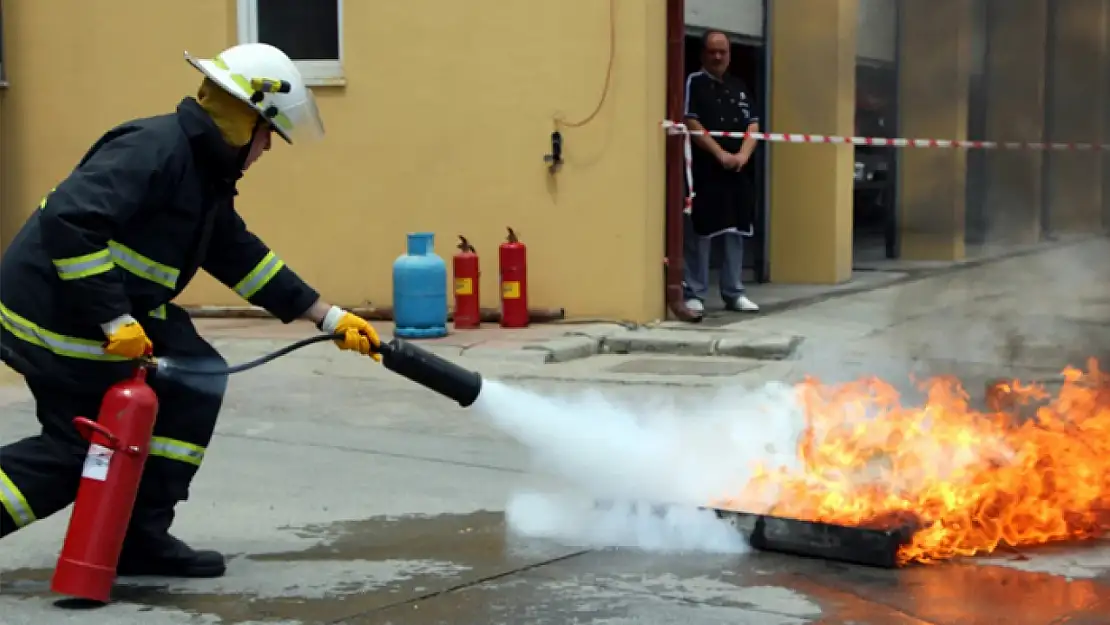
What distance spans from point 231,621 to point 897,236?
12.0 ft

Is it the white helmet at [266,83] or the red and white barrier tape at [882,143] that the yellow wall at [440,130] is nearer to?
the red and white barrier tape at [882,143]

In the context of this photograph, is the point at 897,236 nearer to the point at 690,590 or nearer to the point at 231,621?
the point at 690,590

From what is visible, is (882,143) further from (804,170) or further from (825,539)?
(804,170)

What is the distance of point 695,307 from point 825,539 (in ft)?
17.9

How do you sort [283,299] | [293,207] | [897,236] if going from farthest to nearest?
[293,207] < [897,236] < [283,299]

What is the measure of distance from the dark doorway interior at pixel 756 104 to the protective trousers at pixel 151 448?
663cm

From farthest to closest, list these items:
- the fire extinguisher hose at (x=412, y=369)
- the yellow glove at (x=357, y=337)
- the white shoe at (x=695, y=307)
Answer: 1. the white shoe at (x=695, y=307)
2. the yellow glove at (x=357, y=337)
3. the fire extinguisher hose at (x=412, y=369)

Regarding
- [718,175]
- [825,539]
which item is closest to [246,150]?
[825,539]

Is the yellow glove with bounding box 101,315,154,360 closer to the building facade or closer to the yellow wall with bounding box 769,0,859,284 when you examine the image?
the yellow wall with bounding box 769,0,859,284

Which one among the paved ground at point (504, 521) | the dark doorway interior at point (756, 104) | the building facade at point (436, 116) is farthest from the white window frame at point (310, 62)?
the dark doorway interior at point (756, 104)

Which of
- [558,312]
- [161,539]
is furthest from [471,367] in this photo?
[161,539]

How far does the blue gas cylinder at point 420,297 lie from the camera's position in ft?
30.5

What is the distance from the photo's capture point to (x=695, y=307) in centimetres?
998

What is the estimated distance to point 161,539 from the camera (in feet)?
14.5
